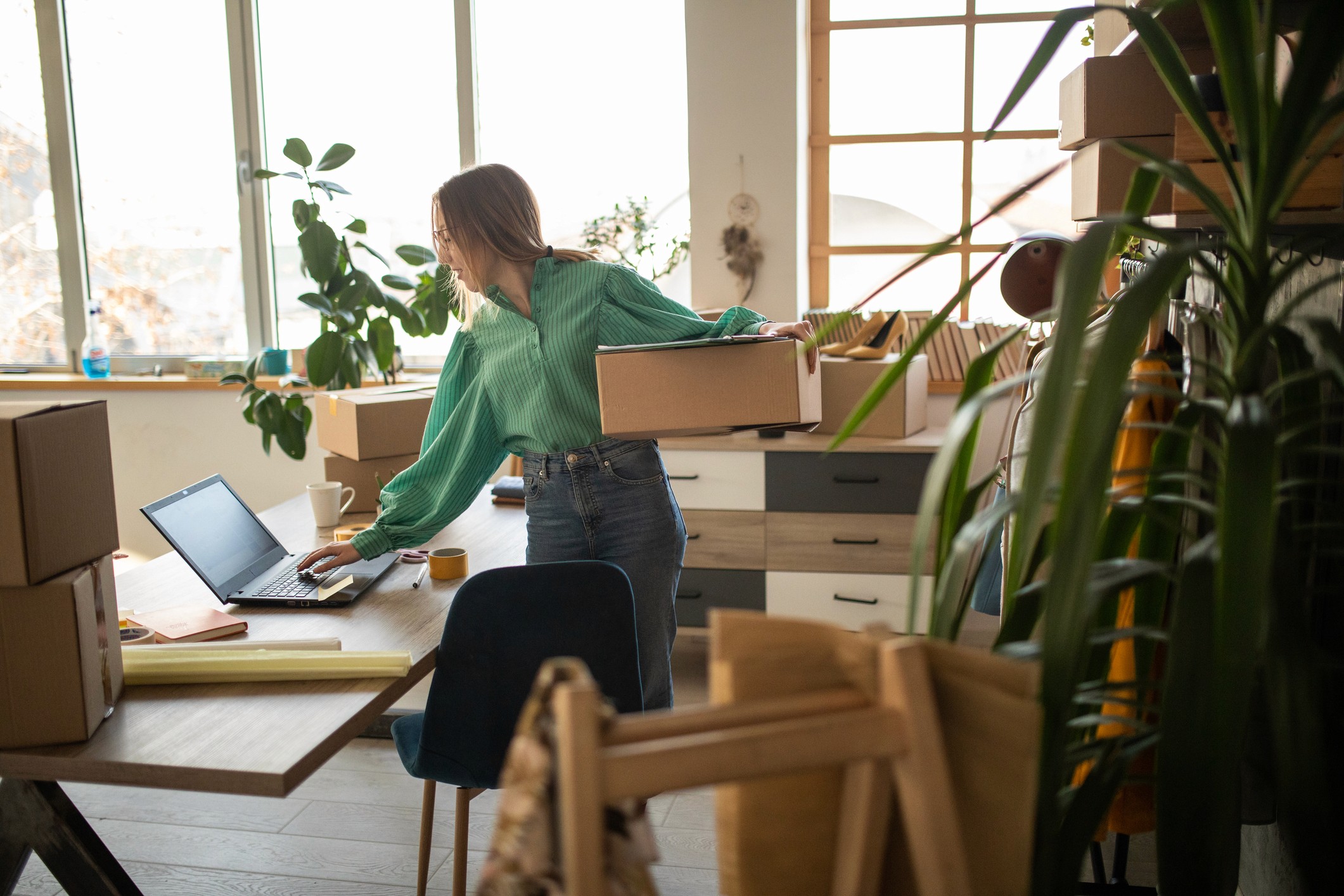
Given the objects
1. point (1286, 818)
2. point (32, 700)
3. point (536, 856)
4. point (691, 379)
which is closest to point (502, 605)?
point (691, 379)

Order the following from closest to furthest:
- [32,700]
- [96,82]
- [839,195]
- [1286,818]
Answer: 1. [1286,818]
2. [32,700]
3. [839,195]
4. [96,82]

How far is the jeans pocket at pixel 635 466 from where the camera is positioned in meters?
1.94

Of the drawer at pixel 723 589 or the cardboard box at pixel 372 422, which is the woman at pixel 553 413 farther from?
the drawer at pixel 723 589

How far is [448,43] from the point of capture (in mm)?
4109

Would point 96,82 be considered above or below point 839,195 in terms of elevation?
above

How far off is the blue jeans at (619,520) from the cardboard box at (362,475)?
2.51 ft

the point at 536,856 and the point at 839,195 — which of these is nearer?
the point at 536,856

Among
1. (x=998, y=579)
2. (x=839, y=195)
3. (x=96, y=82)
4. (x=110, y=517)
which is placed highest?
(x=96, y=82)

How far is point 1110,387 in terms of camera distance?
748 millimetres

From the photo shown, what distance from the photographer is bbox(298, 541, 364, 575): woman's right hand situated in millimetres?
1917

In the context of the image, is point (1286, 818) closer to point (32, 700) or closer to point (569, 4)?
point (32, 700)

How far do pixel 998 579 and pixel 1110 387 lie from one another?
4.81ft

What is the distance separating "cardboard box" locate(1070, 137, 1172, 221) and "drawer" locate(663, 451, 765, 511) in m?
1.65

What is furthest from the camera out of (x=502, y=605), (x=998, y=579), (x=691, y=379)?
(x=998, y=579)
